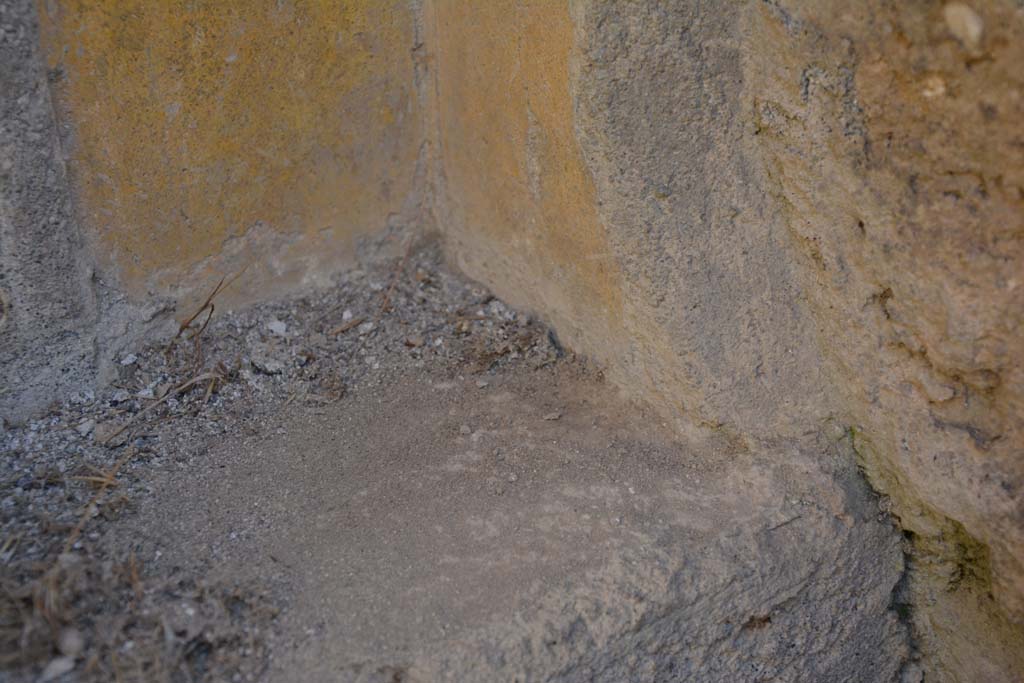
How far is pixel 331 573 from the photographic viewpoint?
5.51 feet

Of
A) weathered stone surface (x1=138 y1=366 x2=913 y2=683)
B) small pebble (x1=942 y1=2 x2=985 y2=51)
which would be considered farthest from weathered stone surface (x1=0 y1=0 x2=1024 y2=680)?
weathered stone surface (x1=138 y1=366 x2=913 y2=683)

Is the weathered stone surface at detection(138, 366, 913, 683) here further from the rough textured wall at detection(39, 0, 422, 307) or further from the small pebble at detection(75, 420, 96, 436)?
the rough textured wall at detection(39, 0, 422, 307)

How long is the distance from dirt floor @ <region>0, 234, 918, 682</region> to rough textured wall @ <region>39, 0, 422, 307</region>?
7.6 inches

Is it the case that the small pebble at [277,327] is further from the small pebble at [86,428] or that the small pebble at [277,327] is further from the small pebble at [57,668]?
the small pebble at [57,668]

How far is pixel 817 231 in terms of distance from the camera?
1822mm

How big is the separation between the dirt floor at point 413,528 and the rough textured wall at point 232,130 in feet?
0.63

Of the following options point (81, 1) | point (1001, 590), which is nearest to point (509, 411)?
point (1001, 590)

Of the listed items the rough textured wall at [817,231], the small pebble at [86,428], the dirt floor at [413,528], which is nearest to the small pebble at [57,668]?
Result: the dirt floor at [413,528]

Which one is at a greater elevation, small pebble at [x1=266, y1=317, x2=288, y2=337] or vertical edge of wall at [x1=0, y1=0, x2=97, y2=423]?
vertical edge of wall at [x1=0, y1=0, x2=97, y2=423]

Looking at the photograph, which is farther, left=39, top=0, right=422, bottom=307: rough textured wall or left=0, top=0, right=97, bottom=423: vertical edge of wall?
left=39, top=0, right=422, bottom=307: rough textured wall

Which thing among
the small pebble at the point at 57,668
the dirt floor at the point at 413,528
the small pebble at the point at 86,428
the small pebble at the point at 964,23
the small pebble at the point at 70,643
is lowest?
the small pebble at the point at 86,428

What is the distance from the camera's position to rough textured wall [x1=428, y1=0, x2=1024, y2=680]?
1.59 meters

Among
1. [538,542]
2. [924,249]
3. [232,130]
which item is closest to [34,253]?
[232,130]

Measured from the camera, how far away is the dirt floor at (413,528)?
1579 millimetres
